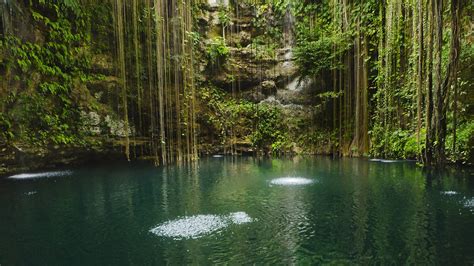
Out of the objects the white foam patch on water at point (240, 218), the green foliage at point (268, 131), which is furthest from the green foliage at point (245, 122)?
the white foam patch on water at point (240, 218)

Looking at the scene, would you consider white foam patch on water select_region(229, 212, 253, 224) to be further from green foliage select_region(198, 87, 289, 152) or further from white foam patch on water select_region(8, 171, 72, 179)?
green foliage select_region(198, 87, 289, 152)

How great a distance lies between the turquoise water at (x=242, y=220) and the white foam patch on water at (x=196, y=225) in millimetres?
14

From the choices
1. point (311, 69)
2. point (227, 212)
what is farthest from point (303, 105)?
point (227, 212)

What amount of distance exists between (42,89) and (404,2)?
11160mm

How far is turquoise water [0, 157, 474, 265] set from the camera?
Answer: 134 inches

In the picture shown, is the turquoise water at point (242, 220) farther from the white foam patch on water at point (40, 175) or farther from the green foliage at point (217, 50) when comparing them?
the green foliage at point (217, 50)

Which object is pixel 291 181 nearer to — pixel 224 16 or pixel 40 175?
pixel 40 175

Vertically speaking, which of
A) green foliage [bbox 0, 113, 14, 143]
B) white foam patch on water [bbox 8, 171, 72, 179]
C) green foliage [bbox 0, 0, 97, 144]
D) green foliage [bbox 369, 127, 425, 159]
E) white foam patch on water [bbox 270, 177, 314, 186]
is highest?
green foliage [bbox 0, 0, 97, 144]

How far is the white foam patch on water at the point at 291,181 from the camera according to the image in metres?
7.30

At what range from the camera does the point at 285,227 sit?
14.0 feet

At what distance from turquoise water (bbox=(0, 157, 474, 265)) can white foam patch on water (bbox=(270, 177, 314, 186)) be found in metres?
0.02

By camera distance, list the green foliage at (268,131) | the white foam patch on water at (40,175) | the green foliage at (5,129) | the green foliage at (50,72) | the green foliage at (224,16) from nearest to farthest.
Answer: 1. the white foam patch on water at (40,175)
2. the green foliage at (5,129)
3. the green foliage at (50,72)
4. the green foliage at (268,131)
5. the green foliage at (224,16)

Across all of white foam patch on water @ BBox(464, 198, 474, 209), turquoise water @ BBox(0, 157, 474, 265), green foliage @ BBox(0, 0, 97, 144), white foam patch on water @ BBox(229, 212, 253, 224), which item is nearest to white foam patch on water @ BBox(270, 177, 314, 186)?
turquoise water @ BBox(0, 157, 474, 265)

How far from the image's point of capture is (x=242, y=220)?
4613 mm
